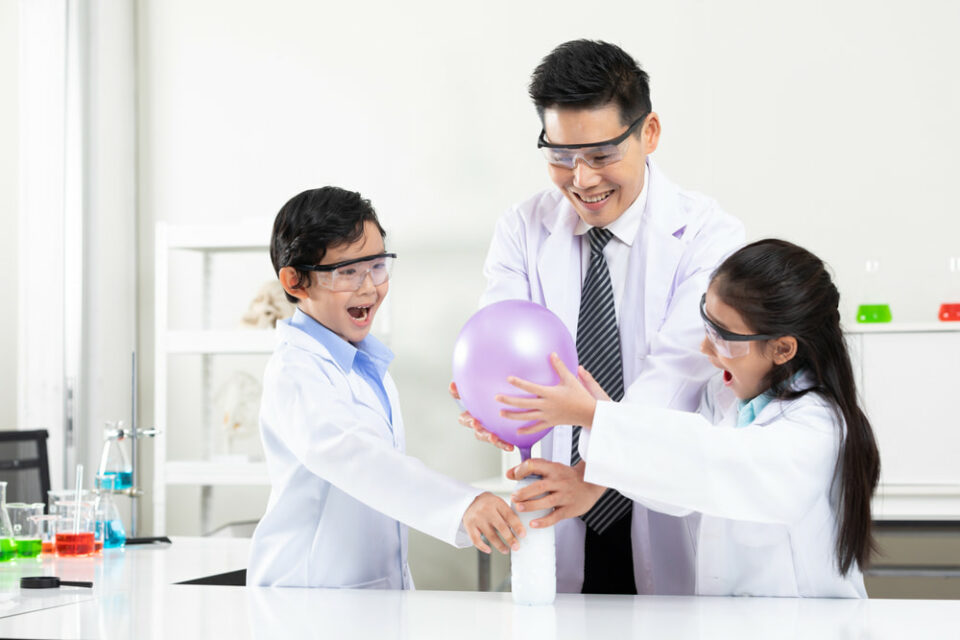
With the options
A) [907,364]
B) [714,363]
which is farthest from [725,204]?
[714,363]

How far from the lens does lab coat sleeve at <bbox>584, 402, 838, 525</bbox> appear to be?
4.77 ft

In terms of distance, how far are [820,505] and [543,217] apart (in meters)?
0.83

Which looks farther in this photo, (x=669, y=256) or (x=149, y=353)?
(x=149, y=353)

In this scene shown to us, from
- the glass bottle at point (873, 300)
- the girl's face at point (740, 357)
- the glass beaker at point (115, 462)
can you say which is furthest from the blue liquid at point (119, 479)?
the glass bottle at point (873, 300)

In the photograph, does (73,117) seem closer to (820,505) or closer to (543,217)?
(543,217)

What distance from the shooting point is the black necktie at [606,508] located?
1904 mm

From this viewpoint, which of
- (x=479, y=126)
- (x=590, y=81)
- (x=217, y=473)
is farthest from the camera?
(x=479, y=126)

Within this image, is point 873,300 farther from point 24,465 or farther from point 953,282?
point 24,465

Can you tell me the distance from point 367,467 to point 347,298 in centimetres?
39

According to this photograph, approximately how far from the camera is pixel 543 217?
2.07 metres

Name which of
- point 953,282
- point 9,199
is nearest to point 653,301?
point 953,282

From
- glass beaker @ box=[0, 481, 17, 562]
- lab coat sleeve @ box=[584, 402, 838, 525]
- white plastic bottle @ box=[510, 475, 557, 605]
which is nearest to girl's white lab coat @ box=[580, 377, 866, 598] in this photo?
lab coat sleeve @ box=[584, 402, 838, 525]

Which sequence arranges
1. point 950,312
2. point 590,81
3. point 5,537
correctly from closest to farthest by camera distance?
point 590,81
point 5,537
point 950,312

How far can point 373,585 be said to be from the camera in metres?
1.83
